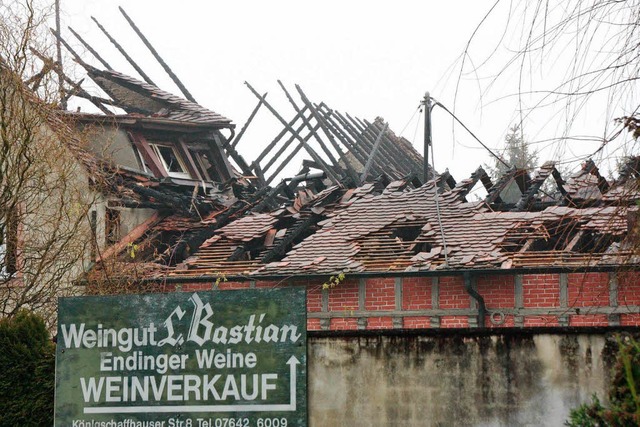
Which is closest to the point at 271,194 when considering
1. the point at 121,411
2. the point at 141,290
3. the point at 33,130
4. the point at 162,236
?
the point at 162,236

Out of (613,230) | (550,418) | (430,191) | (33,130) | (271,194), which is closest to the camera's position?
Answer: (613,230)

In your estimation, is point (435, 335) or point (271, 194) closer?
point (435, 335)

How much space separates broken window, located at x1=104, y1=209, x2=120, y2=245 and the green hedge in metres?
9.41

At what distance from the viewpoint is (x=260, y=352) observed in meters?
10.3

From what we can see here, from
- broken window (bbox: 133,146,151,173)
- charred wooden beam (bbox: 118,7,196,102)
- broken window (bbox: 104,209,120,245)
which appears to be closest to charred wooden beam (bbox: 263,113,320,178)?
charred wooden beam (bbox: 118,7,196,102)

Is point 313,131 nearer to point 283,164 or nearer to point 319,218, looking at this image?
point 283,164

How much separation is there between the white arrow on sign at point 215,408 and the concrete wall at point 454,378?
388 millimetres

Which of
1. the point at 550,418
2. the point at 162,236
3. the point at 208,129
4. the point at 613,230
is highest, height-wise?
the point at 208,129

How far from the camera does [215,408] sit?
10.3 m

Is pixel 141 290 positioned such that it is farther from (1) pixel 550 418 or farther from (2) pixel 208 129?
(1) pixel 550 418

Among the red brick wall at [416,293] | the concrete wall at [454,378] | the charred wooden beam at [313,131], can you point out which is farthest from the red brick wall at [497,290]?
the concrete wall at [454,378]

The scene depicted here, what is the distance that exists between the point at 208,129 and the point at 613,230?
22.9 meters

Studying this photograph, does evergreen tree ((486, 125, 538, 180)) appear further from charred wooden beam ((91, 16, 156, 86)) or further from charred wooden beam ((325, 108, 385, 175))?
charred wooden beam ((91, 16, 156, 86))

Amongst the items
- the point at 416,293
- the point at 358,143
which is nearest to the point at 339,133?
the point at 358,143
